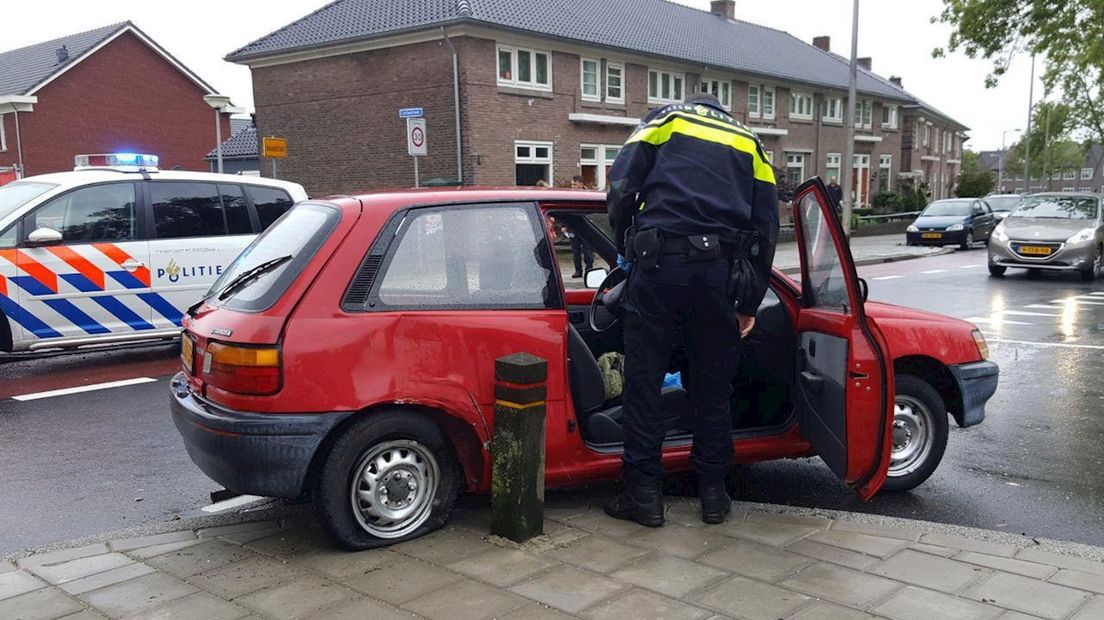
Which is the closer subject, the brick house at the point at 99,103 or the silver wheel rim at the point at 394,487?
the silver wheel rim at the point at 394,487

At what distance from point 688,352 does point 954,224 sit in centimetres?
2579

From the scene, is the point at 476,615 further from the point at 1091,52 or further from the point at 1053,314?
the point at 1091,52

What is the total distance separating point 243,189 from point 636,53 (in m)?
21.7

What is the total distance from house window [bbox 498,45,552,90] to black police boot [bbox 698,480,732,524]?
21957 mm

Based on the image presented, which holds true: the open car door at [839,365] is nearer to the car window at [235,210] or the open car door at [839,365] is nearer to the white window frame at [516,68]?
the car window at [235,210]

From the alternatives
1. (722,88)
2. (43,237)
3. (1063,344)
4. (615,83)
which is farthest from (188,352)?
(722,88)

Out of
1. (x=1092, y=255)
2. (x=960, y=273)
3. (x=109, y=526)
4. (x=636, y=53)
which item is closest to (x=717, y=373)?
(x=109, y=526)

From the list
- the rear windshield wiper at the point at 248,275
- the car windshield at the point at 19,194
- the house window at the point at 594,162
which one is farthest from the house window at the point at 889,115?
the rear windshield wiper at the point at 248,275

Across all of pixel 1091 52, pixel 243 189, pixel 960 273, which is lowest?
pixel 960 273

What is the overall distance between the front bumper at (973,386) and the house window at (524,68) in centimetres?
2134

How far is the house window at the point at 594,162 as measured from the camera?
28.1 m

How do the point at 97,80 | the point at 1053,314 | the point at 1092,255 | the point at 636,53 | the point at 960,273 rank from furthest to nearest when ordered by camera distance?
the point at 97,80 < the point at 636,53 < the point at 960,273 < the point at 1092,255 < the point at 1053,314

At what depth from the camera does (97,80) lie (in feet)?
125

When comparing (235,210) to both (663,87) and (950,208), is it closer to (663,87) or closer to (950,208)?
(663,87)
